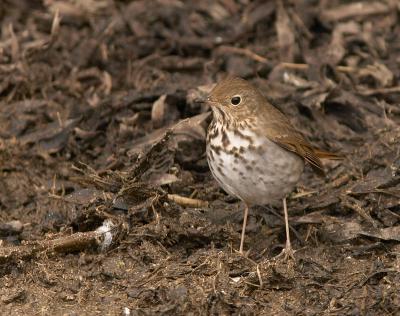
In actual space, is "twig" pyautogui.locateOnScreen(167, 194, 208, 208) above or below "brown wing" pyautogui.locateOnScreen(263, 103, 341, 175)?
below

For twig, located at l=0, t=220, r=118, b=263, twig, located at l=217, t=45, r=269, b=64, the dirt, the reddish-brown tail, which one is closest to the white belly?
the dirt

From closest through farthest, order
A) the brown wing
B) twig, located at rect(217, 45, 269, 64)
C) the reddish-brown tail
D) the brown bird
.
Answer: the brown bird → the brown wing → the reddish-brown tail → twig, located at rect(217, 45, 269, 64)

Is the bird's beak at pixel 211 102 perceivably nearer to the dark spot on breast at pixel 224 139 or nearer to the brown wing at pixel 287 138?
the dark spot on breast at pixel 224 139

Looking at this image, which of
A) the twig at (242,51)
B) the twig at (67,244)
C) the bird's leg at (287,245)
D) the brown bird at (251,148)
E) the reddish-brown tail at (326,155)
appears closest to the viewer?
the twig at (67,244)

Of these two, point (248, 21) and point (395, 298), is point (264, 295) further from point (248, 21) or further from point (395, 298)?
point (248, 21)

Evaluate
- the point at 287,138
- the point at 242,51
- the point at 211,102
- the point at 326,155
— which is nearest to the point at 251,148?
the point at 287,138

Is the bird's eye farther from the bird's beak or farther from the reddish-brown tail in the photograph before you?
the reddish-brown tail

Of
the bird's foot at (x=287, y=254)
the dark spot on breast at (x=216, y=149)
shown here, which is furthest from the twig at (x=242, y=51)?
the bird's foot at (x=287, y=254)

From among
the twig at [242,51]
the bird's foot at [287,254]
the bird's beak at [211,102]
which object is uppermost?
the bird's beak at [211,102]

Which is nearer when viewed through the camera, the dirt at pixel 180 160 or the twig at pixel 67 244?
the dirt at pixel 180 160
